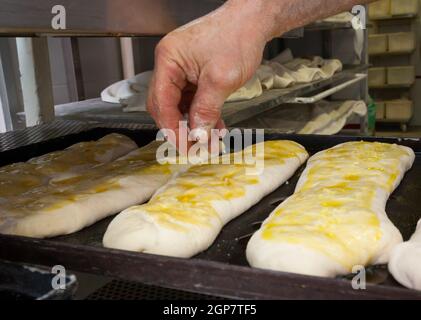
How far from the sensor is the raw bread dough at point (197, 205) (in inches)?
38.0

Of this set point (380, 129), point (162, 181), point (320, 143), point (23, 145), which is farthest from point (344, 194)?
point (380, 129)

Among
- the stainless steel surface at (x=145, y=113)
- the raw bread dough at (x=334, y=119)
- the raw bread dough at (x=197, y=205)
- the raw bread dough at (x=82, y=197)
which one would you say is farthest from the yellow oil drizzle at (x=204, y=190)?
the raw bread dough at (x=334, y=119)

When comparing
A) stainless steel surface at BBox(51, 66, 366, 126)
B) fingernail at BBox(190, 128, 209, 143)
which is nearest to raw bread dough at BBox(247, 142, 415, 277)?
fingernail at BBox(190, 128, 209, 143)

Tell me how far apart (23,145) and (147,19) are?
30.9 inches

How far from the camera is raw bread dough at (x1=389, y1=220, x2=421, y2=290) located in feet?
2.56

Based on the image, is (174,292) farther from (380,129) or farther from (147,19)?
(380,129)

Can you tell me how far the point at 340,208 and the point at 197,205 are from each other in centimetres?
33

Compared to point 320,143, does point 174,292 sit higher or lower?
lower

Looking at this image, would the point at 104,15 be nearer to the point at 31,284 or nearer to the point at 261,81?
the point at 31,284

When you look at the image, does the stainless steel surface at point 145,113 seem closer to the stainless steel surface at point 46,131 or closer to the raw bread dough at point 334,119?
the stainless steel surface at point 46,131

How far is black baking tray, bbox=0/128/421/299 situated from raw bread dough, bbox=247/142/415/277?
45 mm

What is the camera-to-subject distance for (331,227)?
937 millimetres
